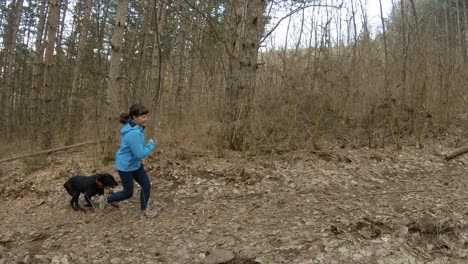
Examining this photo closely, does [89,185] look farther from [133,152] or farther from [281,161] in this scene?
[281,161]

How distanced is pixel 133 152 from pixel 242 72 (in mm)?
2951

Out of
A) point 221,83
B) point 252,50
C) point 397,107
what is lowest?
point 397,107

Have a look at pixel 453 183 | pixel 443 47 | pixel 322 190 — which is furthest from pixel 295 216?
pixel 443 47

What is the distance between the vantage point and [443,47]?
23.8 ft

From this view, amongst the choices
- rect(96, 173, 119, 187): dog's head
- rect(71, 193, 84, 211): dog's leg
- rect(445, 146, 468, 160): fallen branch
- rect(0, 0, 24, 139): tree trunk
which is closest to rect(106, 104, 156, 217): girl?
rect(96, 173, 119, 187): dog's head

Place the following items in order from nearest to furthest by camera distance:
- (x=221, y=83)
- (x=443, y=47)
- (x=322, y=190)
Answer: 1. (x=322, y=190)
2. (x=221, y=83)
3. (x=443, y=47)

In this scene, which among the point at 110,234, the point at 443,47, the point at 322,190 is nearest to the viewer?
the point at 110,234

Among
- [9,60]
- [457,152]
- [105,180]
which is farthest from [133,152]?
[9,60]

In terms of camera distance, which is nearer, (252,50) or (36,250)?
(36,250)

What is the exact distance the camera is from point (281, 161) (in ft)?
18.4

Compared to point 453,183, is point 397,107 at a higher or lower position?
higher

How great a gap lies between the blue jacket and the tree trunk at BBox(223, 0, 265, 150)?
213 centimetres

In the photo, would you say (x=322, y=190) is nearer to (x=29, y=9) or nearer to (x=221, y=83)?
(x=221, y=83)

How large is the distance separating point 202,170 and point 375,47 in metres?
5.28
